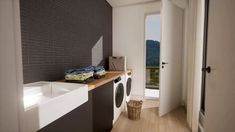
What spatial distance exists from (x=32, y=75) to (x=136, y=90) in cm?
254

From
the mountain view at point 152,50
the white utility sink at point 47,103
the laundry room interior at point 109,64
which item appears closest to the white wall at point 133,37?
the laundry room interior at point 109,64

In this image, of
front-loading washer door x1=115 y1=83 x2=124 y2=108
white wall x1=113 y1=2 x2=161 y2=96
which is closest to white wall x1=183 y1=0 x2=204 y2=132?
front-loading washer door x1=115 y1=83 x2=124 y2=108

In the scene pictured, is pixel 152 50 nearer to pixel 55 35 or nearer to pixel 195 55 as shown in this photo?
pixel 195 55

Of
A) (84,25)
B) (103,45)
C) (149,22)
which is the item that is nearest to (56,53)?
(84,25)

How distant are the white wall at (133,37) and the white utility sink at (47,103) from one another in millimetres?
2300

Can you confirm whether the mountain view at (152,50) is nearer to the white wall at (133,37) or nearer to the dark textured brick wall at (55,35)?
the white wall at (133,37)

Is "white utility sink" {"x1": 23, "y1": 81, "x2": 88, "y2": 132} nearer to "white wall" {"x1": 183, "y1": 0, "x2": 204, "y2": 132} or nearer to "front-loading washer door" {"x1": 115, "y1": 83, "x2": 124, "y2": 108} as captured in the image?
"front-loading washer door" {"x1": 115, "y1": 83, "x2": 124, "y2": 108}

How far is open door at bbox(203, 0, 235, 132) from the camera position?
35.0 inches

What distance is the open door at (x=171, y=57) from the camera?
7.98 feet

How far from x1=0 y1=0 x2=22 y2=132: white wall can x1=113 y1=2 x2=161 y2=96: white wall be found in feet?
9.91

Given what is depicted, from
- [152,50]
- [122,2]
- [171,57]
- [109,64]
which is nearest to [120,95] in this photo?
[109,64]

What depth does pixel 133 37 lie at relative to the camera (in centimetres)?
331

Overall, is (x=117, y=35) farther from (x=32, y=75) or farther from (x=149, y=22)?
(x=32, y=75)

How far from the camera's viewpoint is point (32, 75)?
1266mm
